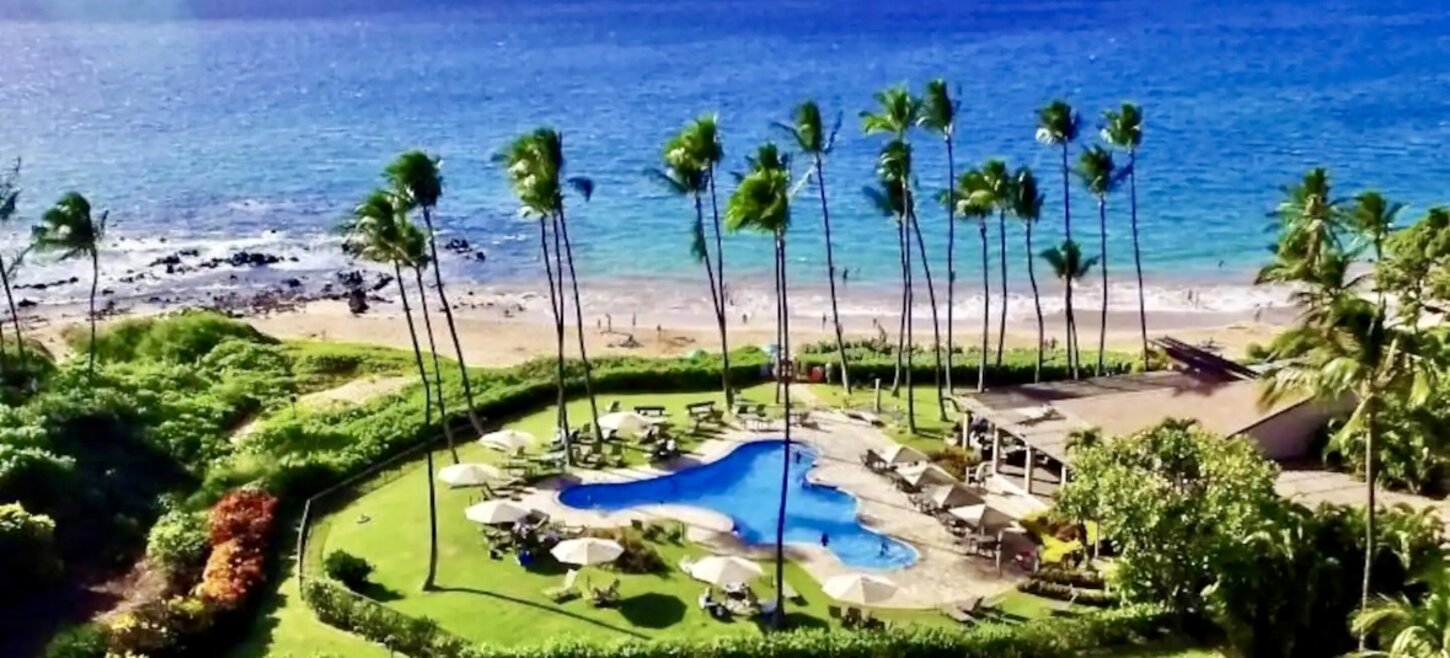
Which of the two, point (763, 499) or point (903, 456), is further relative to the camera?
point (903, 456)

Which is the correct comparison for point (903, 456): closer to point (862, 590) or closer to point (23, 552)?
point (862, 590)

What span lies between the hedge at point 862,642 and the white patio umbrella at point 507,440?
38.4 ft

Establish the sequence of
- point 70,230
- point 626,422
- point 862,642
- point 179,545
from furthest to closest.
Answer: point 70,230 → point 626,422 → point 179,545 → point 862,642

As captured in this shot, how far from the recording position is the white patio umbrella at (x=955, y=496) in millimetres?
40125

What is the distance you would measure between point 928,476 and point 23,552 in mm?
24826

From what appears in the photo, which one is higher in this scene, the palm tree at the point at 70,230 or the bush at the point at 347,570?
the palm tree at the point at 70,230

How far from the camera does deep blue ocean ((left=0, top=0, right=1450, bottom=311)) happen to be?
94.9m

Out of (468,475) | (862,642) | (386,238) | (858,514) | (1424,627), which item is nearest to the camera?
(1424,627)

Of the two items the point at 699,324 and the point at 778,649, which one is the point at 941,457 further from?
the point at 699,324

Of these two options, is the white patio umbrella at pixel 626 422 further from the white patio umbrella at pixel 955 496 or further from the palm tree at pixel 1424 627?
the palm tree at pixel 1424 627

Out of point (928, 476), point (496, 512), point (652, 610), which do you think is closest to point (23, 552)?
point (496, 512)

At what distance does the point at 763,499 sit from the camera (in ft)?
145

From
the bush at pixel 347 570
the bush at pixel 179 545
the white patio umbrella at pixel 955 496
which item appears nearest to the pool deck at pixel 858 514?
the white patio umbrella at pixel 955 496

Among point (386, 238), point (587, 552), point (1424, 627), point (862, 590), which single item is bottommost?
point (862, 590)
